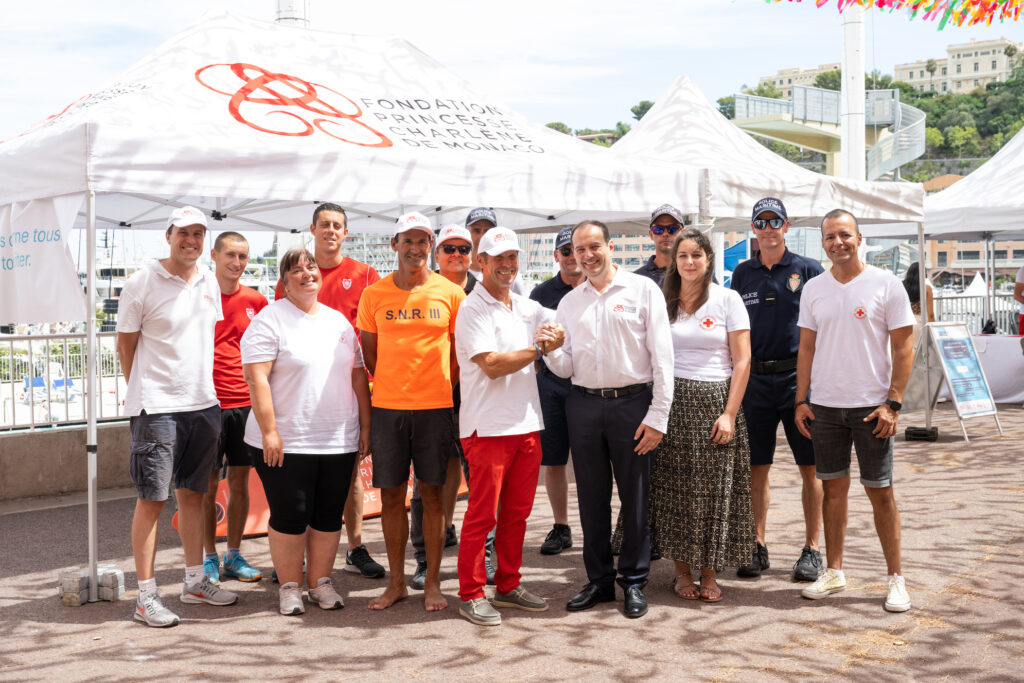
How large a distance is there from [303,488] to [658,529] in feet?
5.89

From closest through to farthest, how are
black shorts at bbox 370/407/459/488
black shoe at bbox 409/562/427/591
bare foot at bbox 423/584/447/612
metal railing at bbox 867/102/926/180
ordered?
black shorts at bbox 370/407/459/488 < bare foot at bbox 423/584/447/612 < black shoe at bbox 409/562/427/591 < metal railing at bbox 867/102/926/180

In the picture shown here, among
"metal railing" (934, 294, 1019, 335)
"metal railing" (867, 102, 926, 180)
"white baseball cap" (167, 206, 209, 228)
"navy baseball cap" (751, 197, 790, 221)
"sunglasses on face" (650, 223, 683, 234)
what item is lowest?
"metal railing" (934, 294, 1019, 335)

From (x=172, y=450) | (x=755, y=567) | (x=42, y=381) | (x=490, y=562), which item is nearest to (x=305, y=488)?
(x=172, y=450)

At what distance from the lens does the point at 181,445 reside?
4676mm

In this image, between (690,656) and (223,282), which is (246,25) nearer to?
(223,282)

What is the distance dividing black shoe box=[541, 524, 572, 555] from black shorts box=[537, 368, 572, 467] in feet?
1.37

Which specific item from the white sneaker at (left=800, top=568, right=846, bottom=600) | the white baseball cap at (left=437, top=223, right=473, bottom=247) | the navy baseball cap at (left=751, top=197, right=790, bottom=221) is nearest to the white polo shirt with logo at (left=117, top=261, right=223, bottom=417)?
the white baseball cap at (left=437, top=223, right=473, bottom=247)

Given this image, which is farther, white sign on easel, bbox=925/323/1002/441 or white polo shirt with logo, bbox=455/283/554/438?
white sign on easel, bbox=925/323/1002/441

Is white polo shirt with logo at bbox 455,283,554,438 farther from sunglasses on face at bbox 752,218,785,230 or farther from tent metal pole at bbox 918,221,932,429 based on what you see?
tent metal pole at bbox 918,221,932,429

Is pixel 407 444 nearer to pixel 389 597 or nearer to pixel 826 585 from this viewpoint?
pixel 389 597

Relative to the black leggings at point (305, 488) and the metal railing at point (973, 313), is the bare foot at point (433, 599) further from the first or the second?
the metal railing at point (973, 313)

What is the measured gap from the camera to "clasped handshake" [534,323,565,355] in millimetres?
4379

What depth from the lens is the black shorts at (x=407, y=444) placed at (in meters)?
4.62

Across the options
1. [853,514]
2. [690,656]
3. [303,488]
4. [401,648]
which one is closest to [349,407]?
[303,488]
